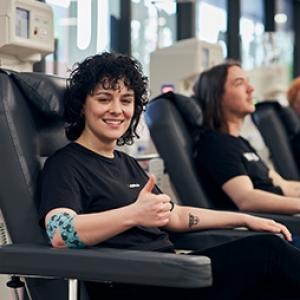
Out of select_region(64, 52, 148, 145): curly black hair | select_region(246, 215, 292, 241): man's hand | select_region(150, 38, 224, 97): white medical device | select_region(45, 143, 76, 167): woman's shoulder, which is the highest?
select_region(150, 38, 224, 97): white medical device

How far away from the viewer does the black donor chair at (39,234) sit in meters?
1.46

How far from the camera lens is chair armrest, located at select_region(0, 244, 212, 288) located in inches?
57.0

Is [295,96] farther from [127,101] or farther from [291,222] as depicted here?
[127,101]

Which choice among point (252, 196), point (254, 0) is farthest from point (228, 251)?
point (254, 0)

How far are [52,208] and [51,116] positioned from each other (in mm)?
376

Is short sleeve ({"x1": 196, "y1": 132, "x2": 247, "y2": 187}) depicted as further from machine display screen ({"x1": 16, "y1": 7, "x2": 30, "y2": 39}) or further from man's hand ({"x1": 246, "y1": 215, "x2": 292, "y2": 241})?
machine display screen ({"x1": 16, "y1": 7, "x2": 30, "y2": 39})

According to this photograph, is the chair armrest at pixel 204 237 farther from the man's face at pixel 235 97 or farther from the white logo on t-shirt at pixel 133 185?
the man's face at pixel 235 97

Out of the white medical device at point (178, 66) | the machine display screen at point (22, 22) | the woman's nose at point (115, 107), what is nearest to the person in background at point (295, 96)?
the white medical device at point (178, 66)

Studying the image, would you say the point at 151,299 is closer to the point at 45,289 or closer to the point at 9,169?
the point at 45,289

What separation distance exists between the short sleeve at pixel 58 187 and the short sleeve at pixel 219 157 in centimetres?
97

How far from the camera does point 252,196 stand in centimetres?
259

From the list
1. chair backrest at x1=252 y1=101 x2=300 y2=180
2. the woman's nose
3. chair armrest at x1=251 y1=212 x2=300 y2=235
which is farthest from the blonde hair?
the woman's nose

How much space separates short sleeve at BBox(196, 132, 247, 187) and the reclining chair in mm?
49

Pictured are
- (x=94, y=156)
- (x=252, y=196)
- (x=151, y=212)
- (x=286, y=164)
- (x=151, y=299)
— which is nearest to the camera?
(x=151, y=212)
